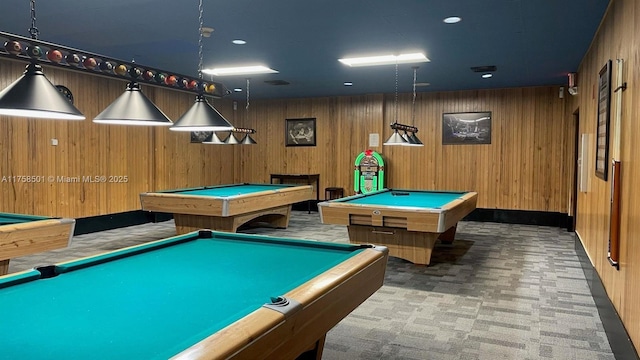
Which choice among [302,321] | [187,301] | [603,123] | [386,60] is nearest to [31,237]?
[187,301]

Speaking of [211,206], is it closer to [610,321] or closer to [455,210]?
[455,210]

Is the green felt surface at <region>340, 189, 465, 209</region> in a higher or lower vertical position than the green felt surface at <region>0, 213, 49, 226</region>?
higher

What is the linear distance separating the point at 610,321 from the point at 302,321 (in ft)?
8.11

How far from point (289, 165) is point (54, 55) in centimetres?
822

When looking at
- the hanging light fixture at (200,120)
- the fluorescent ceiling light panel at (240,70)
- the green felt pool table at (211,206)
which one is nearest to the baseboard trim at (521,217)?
the green felt pool table at (211,206)

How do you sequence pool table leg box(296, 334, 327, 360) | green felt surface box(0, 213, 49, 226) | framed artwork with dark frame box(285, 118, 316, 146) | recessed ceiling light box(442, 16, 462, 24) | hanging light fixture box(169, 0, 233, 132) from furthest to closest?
framed artwork with dark frame box(285, 118, 316, 146), recessed ceiling light box(442, 16, 462, 24), green felt surface box(0, 213, 49, 226), hanging light fixture box(169, 0, 233, 132), pool table leg box(296, 334, 327, 360)

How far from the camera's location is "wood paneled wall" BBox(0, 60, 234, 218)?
6363mm

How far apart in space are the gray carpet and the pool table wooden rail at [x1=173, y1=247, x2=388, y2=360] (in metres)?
0.76

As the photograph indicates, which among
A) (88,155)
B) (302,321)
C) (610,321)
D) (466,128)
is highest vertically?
(466,128)

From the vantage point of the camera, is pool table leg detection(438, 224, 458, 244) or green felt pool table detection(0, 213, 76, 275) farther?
pool table leg detection(438, 224, 458, 244)

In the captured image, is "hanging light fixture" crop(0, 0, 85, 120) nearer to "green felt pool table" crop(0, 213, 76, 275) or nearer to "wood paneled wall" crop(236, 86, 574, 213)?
"green felt pool table" crop(0, 213, 76, 275)

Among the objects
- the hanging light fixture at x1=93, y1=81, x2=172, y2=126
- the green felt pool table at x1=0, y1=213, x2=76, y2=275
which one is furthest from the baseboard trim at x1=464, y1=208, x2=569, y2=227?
the hanging light fixture at x1=93, y1=81, x2=172, y2=126

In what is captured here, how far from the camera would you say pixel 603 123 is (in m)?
3.89

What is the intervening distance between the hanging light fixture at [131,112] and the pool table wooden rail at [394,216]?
2.69 m
